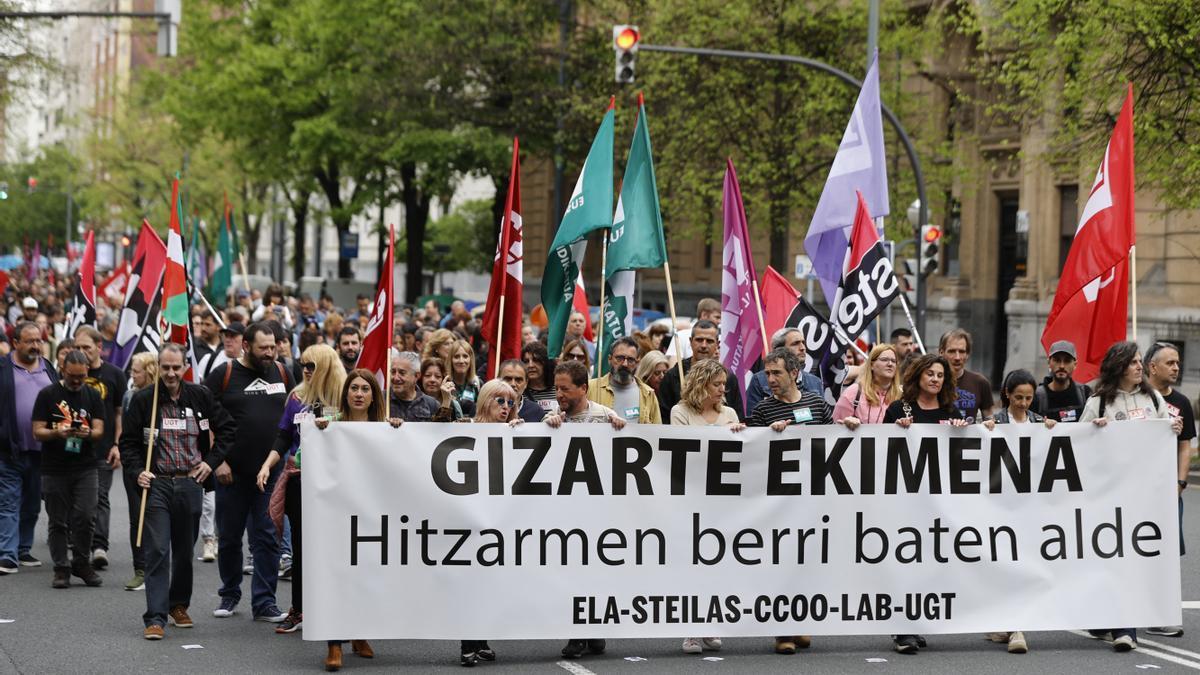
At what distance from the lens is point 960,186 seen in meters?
34.7

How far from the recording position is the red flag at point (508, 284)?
459 inches

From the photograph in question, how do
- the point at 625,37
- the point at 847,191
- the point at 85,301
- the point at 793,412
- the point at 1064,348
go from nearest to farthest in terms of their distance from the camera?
1. the point at 793,412
2. the point at 1064,348
3. the point at 847,191
4. the point at 85,301
5. the point at 625,37

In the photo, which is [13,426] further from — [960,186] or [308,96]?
[308,96]

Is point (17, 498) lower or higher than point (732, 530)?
lower

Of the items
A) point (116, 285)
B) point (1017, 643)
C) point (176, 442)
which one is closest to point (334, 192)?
point (116, 285)

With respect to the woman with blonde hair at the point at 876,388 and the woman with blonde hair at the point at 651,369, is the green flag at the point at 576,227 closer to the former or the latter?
the woman with blonde hair at the point at 651,369

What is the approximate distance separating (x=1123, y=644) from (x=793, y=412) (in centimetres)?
215

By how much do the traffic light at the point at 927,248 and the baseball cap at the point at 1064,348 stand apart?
1486 cm

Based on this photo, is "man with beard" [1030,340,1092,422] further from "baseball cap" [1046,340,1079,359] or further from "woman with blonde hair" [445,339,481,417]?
"woman with blonde hair" [445,339,481,417]

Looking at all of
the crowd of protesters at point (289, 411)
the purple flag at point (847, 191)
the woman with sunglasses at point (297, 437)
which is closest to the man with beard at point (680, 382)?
the crowd of protesters at point (289, 411)

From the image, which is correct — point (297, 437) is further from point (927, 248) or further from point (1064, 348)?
point (927, 248)

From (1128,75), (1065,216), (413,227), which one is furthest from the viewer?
(413,227)

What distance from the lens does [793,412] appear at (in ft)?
31.4

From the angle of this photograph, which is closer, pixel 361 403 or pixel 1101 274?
pixel 361 403
